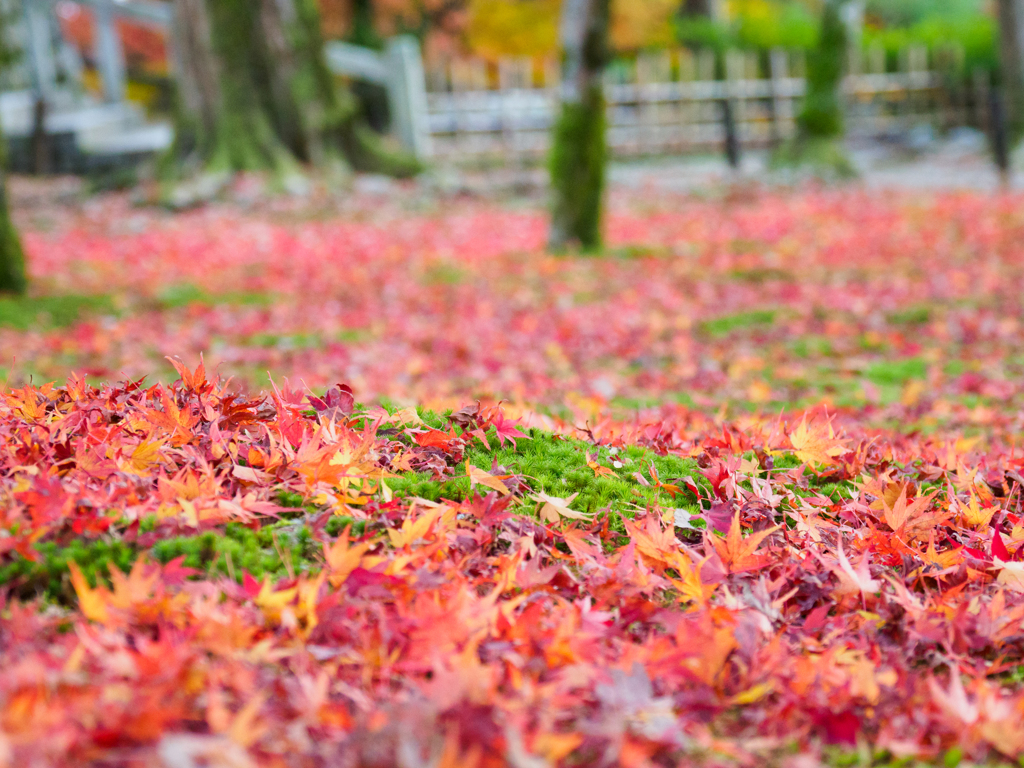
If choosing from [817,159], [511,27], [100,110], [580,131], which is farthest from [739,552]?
[511,27]

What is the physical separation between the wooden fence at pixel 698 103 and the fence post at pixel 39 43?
6.74m

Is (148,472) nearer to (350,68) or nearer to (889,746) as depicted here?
(889,746)

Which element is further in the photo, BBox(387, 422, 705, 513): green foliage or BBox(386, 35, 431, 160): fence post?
BBox(386, 35, 431, 160): fence post

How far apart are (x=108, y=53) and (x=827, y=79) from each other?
42.3 ft

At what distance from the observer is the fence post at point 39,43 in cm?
1562

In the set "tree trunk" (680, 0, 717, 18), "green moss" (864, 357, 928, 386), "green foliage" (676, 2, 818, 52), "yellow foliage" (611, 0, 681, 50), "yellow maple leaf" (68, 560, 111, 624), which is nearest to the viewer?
"yellow maple leaf" (68, 560, 111, 624)

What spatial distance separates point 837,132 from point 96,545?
598 inches

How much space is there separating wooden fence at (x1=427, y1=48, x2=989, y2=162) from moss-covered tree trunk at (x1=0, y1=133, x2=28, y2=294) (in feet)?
33.7

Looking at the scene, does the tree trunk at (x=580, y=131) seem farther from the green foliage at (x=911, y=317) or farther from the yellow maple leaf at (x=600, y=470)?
the yellow maple leaf at (x=600, y=470)

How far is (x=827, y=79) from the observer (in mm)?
14398

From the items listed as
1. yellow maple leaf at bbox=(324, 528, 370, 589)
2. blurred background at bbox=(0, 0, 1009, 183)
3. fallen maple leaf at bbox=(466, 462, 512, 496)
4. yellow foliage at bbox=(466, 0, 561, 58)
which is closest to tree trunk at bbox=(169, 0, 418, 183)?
blurred background at bbox=(0, 0, 1009, 183)

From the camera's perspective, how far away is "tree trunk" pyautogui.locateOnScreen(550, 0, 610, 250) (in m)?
8.52

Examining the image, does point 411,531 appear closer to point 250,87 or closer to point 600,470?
point 600,470

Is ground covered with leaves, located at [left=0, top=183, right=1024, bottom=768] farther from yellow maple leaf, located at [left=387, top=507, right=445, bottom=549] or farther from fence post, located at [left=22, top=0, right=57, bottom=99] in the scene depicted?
fence post, located at [left=22, top=0, right=57, bottom=99]
